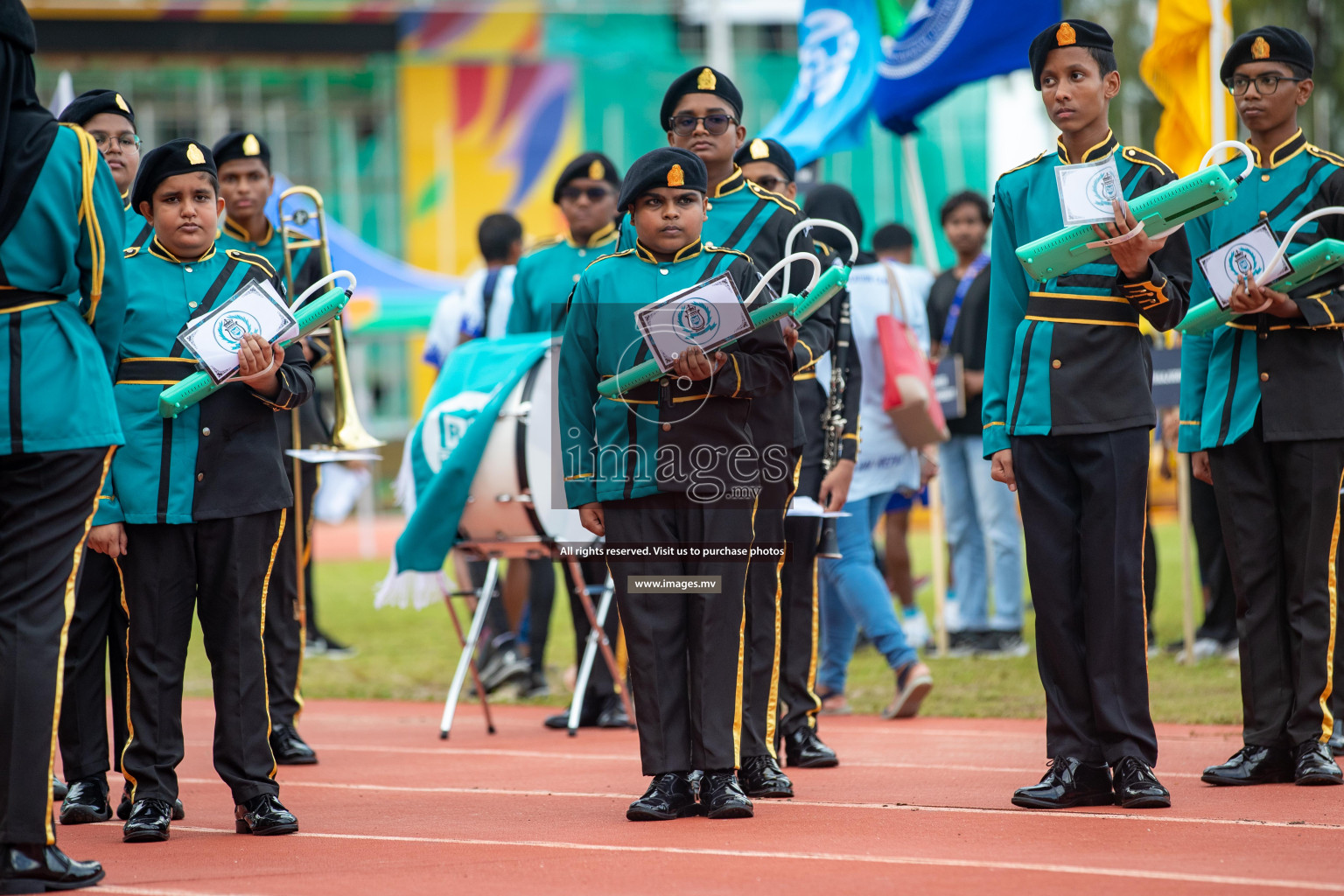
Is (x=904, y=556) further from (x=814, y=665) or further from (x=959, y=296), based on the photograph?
(x=814, y=665)

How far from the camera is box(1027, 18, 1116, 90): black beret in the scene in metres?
5.51

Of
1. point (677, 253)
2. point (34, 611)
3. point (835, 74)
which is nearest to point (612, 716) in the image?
point (677, 253)

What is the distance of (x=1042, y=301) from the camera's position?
18.4 feet

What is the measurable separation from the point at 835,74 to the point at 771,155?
5403mm

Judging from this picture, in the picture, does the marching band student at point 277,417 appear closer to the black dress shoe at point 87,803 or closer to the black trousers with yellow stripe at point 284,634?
the black trousers with yellow stripe at point 284,634

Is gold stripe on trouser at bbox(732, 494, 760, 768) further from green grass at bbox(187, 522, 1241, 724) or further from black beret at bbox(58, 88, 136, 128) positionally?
green grass at bbox(187, 522, 1241, 724)

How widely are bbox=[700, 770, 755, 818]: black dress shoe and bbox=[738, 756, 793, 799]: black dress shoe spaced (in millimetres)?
357

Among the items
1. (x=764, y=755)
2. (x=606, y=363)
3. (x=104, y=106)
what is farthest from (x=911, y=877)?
(x=104, y=106)

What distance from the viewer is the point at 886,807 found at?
5.70 metres

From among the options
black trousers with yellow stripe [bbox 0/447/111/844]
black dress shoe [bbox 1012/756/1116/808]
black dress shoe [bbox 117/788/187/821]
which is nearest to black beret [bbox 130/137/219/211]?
black trousers with yellow stripe [bbox 0/447/111/844]

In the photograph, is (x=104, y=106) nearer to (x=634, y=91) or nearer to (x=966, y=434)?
(x=966, y=434)

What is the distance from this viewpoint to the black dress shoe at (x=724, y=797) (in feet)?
18.0

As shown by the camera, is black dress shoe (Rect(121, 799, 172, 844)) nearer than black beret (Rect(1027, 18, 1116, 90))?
Yes

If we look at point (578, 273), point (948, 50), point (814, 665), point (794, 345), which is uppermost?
point (948, 50)
